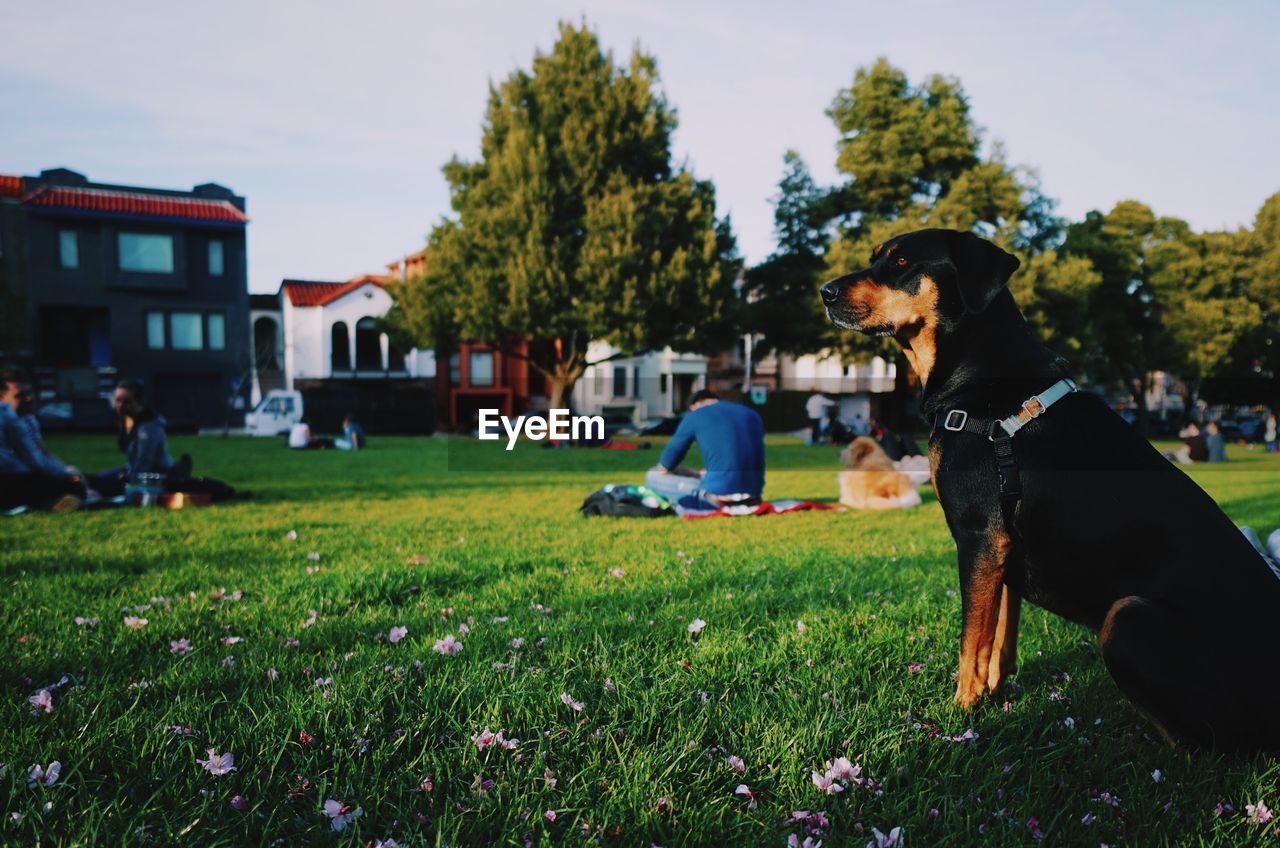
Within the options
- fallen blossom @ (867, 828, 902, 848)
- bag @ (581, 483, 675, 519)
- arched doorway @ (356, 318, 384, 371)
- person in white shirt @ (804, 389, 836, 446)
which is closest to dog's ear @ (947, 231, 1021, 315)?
fallen blossom @ (867, 828, 902, 848)

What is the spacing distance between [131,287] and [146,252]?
200 centimetres

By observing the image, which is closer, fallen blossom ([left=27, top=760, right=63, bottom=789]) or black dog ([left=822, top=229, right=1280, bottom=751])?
fallen blossom ([left=27, top=760, right=63, bottom=789])

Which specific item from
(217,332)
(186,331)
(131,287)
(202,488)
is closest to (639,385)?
(217,332)

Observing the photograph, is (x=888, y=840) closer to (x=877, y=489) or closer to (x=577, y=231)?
(x=877, y=489)

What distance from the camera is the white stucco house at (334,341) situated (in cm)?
4747

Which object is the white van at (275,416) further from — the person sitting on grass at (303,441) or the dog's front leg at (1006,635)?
the dog's front leg at (1006,635)

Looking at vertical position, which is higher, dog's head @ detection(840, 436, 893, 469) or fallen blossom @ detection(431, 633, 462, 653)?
dog's head @ detection(840, 436, 893, 469)

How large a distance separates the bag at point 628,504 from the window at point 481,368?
138 feet

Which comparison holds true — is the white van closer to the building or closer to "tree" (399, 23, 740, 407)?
"tree" (399, 23, 740, 407)

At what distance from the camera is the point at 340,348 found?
48.3 meters

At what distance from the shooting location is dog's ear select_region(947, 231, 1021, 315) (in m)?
3.17

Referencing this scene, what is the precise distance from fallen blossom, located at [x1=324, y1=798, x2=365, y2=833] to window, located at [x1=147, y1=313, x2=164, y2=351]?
45.8m

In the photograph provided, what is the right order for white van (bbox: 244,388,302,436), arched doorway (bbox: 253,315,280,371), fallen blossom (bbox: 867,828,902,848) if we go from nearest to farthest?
fallen blossom (bbox: 867,828,902,848)
white van (bbox: 244,388,302,436)
arched doorway (bbox: 253,315,280,371)

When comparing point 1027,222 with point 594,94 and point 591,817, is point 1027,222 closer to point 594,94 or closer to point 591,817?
point 594,94
